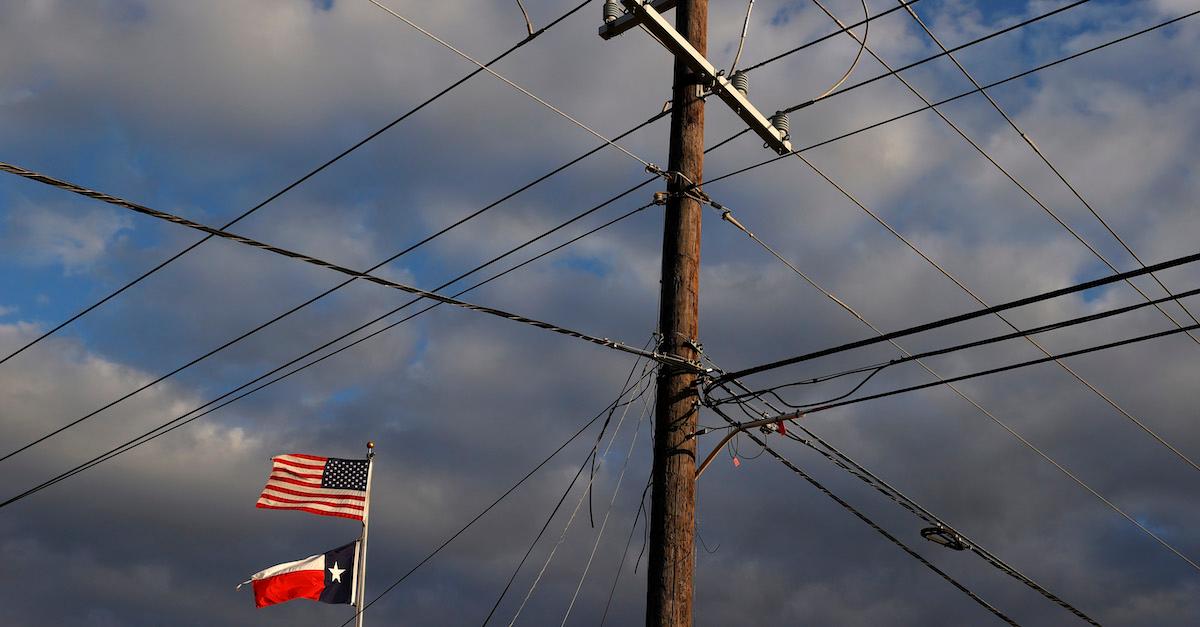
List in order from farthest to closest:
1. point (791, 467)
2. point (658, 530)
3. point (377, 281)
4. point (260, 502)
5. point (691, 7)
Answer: point (260, 502), point (791, 467), point (691, 7), point (658, 530), point (377, 281)

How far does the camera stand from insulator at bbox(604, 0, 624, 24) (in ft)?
38.4

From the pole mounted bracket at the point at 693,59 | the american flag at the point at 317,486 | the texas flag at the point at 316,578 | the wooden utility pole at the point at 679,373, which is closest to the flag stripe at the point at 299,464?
the american flag at the point at 317,486

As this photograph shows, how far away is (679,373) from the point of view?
12.3 metres

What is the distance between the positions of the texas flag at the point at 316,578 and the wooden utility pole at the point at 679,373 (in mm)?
8884

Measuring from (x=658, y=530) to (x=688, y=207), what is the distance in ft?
11.8

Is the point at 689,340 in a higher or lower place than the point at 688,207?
lower

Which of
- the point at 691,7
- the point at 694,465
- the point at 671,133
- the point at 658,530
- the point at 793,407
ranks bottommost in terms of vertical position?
the point at 658,530

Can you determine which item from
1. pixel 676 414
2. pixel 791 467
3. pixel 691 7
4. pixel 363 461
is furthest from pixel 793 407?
pixel 363 461

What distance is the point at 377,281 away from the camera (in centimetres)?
1060

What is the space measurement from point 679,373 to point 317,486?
867cm

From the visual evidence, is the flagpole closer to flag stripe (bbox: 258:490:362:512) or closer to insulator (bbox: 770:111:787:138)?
flag stripe (bbox: 258:490:362:512)

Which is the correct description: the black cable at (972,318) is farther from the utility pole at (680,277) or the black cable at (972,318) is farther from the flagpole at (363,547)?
the flagpole at (363,547)

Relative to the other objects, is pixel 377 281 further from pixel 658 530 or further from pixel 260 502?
pixel 260 502

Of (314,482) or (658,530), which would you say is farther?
(314,482)
